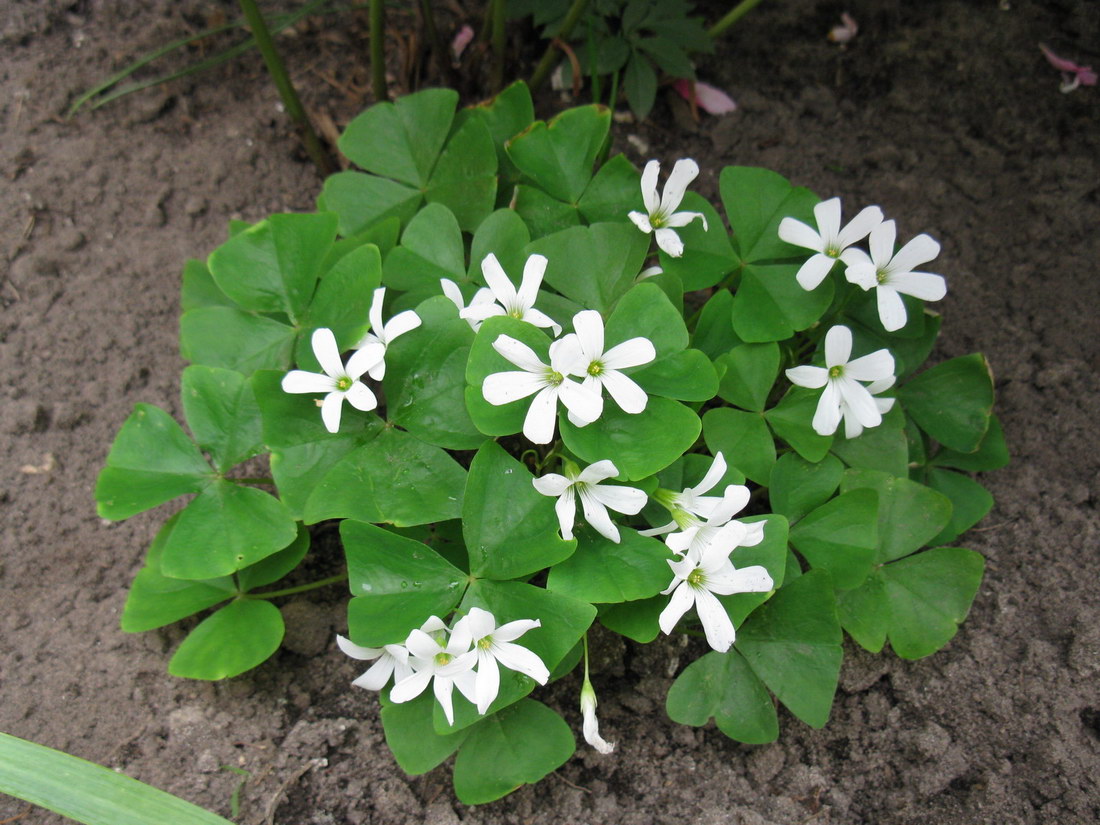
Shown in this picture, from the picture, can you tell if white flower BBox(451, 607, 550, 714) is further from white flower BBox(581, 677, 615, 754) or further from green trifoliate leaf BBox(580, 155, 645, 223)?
green trifoliate leaf BBox(580, 155, 645, 223)

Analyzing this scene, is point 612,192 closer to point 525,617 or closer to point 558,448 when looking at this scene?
point 558,448

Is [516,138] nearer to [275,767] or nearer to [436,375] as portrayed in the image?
[436,375]

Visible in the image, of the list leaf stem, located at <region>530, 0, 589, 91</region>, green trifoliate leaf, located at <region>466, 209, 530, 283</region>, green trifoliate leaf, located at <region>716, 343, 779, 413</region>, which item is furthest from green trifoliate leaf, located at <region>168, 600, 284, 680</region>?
leaf stem, located at <region>530, 0, 589, 91</region>

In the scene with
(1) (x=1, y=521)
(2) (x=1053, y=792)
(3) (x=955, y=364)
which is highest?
(1) (x=1, y=521)

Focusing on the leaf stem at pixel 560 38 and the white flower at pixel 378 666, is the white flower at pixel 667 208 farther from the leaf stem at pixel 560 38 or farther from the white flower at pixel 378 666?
the white flower at pixel 378 666

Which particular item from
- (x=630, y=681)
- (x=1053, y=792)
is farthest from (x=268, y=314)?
(x=1053, y=792)
